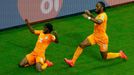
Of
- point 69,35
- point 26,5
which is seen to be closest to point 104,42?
point 69,35

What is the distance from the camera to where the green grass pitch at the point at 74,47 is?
1171 centimetres

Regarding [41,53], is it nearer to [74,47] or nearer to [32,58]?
[32,58]

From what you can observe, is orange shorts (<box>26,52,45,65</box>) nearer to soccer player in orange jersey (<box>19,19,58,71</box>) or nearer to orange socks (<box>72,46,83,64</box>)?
soccer player in orange jersey (<box>19,19,58,71</box>)

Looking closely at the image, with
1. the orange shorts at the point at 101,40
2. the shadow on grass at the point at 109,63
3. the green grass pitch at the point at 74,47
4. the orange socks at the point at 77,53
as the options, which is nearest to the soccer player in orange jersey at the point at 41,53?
the green grass pitch at the point at 74,47

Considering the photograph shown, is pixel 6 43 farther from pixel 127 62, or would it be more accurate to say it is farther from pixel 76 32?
pixel 127 62

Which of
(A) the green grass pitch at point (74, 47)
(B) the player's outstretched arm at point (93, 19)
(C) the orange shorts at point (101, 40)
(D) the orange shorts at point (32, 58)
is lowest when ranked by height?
(A) the green grass pitch at point (74, 47)

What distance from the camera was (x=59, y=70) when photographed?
38.3 feet

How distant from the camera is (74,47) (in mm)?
13320

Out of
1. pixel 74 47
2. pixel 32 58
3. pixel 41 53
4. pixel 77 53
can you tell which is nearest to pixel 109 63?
pixel 77 53

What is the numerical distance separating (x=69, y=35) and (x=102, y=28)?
9.03 feet

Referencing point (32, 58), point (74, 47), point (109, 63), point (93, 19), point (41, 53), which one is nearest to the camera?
point (93, 19)

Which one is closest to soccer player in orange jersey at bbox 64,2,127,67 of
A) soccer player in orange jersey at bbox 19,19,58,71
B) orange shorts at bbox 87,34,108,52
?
orange shorts at bbox 87,34,108,52

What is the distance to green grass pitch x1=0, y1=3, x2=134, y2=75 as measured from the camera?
1171cm

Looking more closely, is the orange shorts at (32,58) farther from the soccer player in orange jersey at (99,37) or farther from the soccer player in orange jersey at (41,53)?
the soccer player in orange jersey at (99,37)
